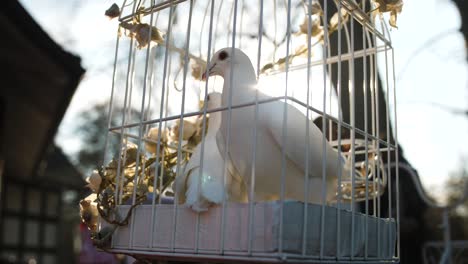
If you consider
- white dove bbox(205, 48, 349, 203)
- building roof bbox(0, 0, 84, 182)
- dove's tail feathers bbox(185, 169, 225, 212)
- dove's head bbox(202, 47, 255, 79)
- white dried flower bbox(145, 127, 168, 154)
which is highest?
building roof bbox(0, 0, 84, 182)

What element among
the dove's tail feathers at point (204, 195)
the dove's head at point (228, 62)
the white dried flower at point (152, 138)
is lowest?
the dove's tail feathers at point (204, 195)

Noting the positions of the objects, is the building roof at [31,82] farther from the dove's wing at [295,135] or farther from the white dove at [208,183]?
the dove's wing at [295,135]

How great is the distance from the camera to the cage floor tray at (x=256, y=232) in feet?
1.87

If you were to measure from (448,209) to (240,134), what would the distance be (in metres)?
0.96

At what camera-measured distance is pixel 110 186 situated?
82 centimetres

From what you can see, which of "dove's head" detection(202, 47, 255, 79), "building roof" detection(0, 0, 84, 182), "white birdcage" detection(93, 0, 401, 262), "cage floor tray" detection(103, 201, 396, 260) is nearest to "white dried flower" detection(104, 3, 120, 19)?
"white birdcage" detection(93, 0, 401, 262)

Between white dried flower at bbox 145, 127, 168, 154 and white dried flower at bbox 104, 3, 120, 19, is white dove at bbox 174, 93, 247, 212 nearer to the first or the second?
white dried flower at bbox 145, 127, 168, 154

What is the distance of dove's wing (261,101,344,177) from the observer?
658 mm

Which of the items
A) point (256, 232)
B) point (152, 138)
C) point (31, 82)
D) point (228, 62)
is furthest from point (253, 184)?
point (31, 82)

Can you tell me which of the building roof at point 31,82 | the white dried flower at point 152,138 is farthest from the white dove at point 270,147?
the building roof at point 31,82

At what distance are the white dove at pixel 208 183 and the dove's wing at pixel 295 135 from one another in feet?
0.30

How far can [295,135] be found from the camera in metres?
0.67

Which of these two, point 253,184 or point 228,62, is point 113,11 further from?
point 253,184

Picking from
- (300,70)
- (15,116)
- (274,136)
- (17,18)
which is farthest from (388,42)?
(15,116)
